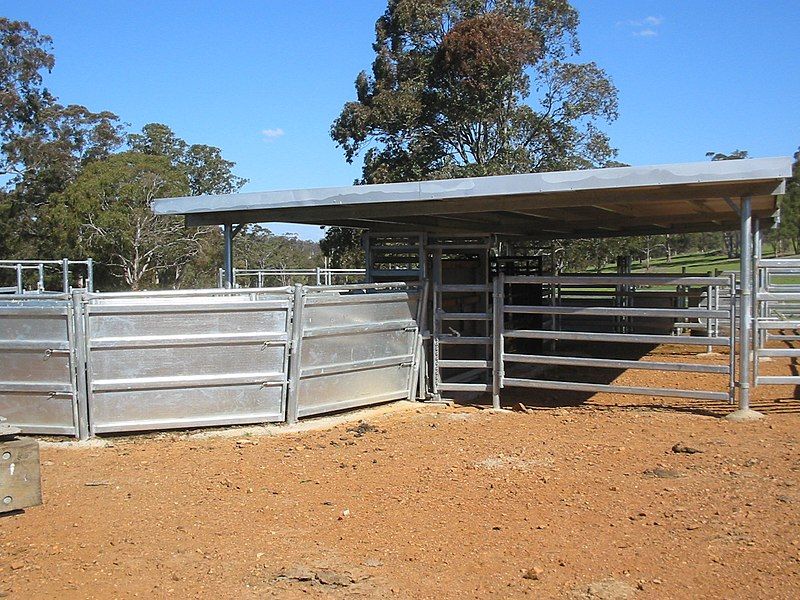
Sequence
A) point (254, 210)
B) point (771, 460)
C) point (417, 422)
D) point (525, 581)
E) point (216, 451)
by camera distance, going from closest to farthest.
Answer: point (525, 581), point (771, 460), point (216, 451), point (417, 422), point (254, 210)

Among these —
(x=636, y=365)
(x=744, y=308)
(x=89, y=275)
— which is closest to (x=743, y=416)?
(x=744, y=308)

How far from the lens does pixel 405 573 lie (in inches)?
185

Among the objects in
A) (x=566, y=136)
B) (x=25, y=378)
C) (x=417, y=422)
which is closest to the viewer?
(x=25, y=378)

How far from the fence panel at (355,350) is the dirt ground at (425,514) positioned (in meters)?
0.65

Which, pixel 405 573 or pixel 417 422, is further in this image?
pixel 417 422

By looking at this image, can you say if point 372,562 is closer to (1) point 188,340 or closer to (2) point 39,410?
(1) point 188,340

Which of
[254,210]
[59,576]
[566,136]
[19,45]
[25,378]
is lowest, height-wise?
[59,576]

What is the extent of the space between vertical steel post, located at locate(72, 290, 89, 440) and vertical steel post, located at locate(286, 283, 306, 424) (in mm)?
Answer: 2103

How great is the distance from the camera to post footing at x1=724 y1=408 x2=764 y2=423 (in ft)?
28.6

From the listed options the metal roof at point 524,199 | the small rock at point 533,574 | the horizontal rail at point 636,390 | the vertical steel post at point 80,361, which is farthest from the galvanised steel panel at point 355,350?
the small rock at point 533,574

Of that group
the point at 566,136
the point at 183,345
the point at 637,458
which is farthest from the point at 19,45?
the point at 637,458

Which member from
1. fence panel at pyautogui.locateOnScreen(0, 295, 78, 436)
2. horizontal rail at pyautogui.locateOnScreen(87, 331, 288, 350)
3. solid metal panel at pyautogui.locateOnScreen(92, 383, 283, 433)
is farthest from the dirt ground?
horizontal rail at pyautogui.locateOnScreen(87, 331, 288, 350)

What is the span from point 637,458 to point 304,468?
9.67 ft

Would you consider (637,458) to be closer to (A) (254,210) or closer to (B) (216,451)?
(B) (216,451)
